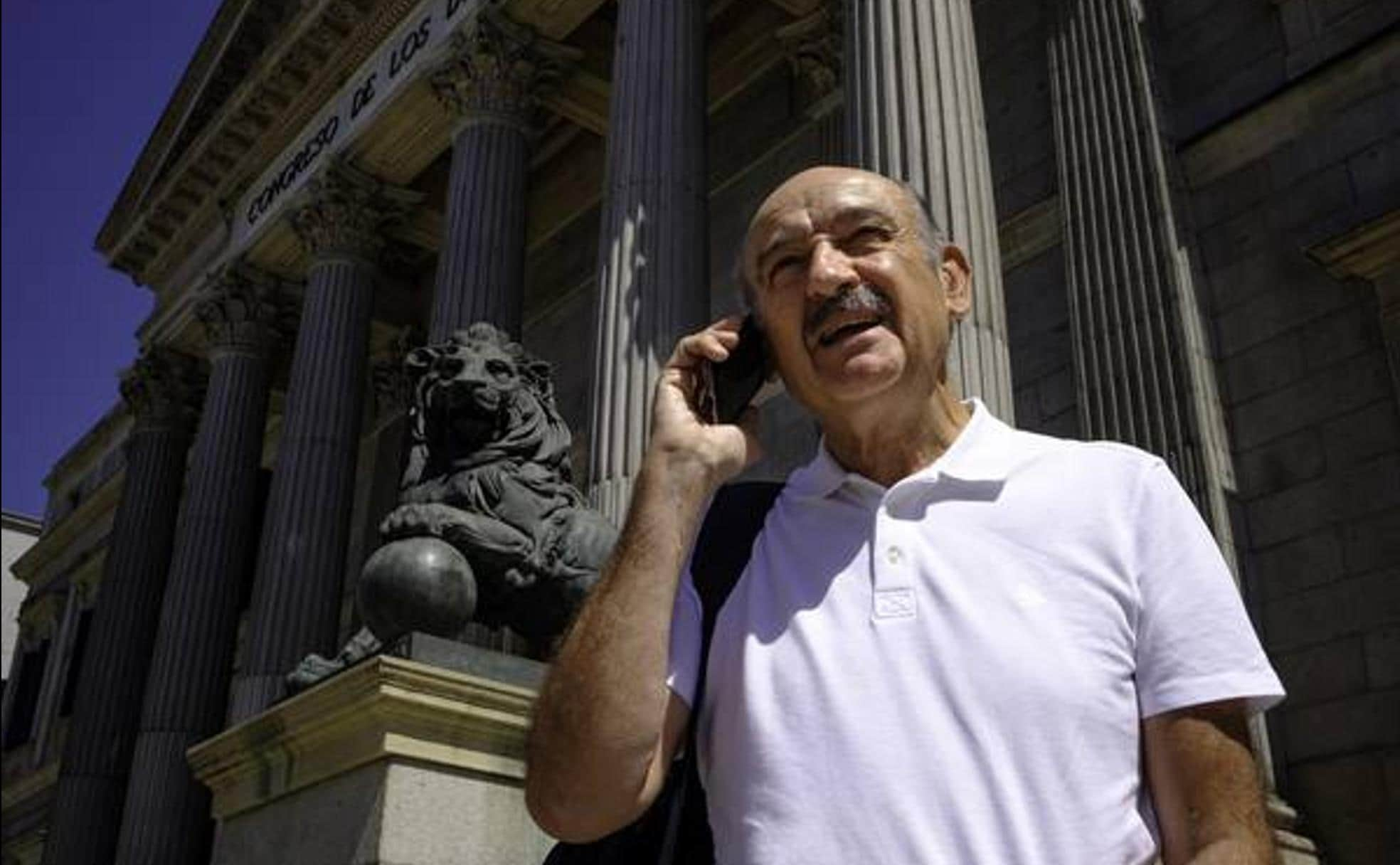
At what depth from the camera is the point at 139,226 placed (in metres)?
25.8

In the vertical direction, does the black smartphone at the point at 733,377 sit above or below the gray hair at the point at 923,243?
below

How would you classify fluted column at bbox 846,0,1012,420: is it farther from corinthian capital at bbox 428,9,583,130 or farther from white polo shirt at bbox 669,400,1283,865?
corinthian capital at bbox 428,9,583,130

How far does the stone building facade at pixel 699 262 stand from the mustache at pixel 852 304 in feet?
20.9

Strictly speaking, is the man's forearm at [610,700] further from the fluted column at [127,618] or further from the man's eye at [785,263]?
the fluted column at [127,618]

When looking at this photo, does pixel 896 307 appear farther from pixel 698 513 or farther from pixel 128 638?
pixel 128 638

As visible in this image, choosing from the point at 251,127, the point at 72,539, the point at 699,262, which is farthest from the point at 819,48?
the point at 72,539

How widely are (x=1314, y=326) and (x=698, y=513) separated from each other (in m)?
9.76

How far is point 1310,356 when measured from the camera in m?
10.3

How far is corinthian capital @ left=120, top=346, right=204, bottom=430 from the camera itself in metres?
24.5

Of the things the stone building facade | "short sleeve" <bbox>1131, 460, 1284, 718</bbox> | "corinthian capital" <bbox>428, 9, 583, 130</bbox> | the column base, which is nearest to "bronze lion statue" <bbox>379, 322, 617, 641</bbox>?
the stone building facade

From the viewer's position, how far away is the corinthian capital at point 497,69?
54.9 ft

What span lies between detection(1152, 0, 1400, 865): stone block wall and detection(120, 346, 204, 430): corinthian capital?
61.7 ft

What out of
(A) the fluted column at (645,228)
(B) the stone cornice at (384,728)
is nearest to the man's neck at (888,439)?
(B) the stone cornice at (384,728)

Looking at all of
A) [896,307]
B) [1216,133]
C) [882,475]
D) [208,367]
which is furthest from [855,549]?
[208,367]
